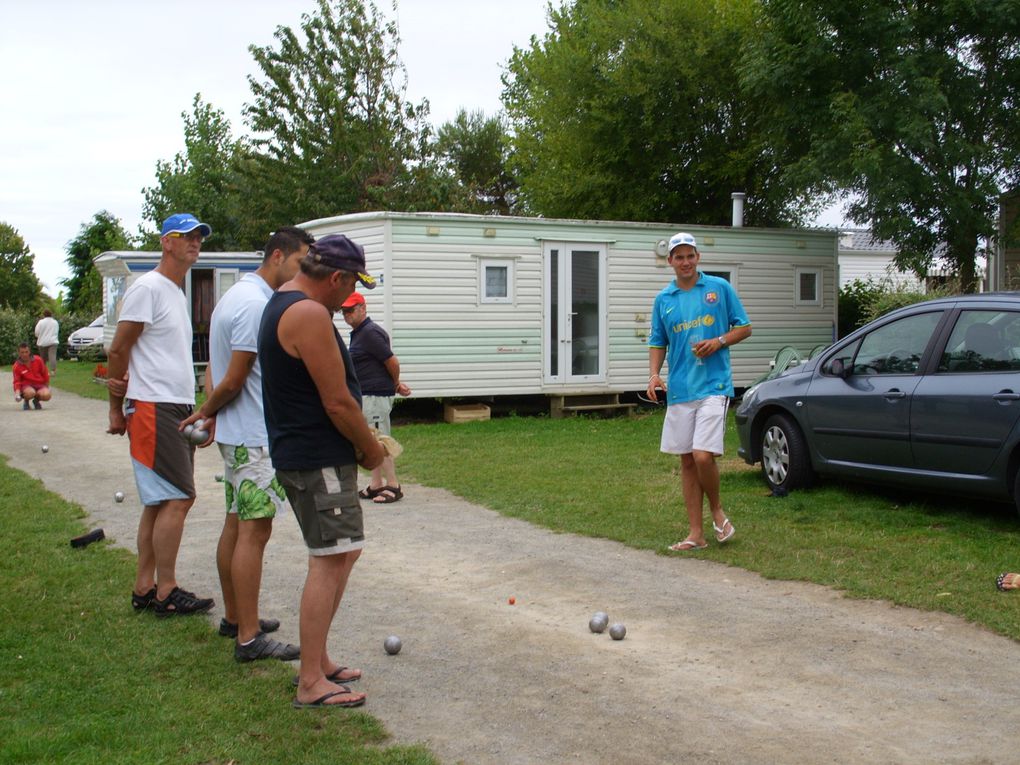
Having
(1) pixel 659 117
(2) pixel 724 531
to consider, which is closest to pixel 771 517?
(2) pixel 724 531

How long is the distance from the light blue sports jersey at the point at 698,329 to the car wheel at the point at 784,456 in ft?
7.44

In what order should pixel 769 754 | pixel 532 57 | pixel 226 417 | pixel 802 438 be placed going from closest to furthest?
pixel 769 754 < pixel 226 417 < pixel 802 438 < pixel 532 57

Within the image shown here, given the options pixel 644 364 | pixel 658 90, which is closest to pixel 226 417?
pixel 644 364

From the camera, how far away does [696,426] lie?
275 inches

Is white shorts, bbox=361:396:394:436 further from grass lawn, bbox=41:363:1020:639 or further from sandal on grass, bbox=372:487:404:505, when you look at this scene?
grass lawn, bbox=41:363:1020:639

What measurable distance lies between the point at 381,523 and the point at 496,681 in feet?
12.8

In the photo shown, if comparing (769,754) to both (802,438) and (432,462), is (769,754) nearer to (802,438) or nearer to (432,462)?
(802,438)

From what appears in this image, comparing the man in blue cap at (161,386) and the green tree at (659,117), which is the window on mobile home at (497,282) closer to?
the green tree at (659,117)

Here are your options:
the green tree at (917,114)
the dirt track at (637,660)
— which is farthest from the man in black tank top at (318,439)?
the green tree at (917,114)

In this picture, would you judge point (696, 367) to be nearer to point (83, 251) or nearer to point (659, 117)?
point (659, 117)

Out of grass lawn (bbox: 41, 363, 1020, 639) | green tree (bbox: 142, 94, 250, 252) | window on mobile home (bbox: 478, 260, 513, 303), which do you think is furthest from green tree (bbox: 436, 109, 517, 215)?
grass lawn (bbox: 41, 363, 1020, 639)

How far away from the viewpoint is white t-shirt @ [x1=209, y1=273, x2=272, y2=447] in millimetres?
4965

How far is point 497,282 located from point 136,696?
12.0 metres

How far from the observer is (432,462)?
11.7m
